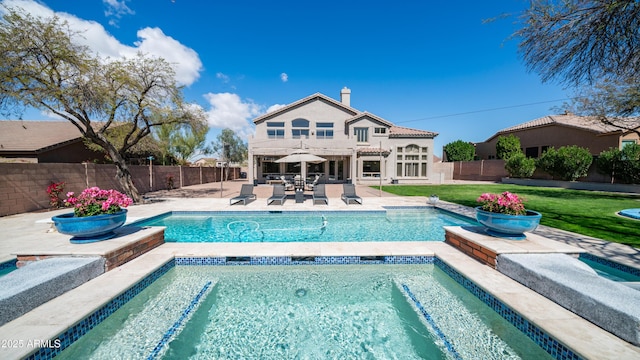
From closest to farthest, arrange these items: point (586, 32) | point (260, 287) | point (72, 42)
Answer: point (260, 287) → point (586, 32) → point (72, 42)

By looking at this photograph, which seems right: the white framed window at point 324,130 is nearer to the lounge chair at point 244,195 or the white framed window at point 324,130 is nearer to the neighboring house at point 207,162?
the lounge chair at point 244,195

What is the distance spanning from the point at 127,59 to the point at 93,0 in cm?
320

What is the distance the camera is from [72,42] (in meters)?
8.77

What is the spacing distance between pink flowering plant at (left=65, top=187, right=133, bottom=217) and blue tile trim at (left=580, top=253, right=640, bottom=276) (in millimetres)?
9287

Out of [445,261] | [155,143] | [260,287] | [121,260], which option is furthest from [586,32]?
[155,143]

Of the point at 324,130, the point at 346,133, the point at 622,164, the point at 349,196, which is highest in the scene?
the point at 324,130

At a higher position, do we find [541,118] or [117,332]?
[541,118]

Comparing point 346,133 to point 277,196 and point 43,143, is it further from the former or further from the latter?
point 43,143

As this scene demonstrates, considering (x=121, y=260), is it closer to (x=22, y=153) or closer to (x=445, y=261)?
(x=445, y=261)

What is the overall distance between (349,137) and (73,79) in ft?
60.7

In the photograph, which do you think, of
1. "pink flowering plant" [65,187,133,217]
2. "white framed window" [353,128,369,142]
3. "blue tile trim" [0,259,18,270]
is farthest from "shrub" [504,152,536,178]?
"blue tile trim" [0,259,18,270]

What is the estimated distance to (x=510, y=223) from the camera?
4.47 metres

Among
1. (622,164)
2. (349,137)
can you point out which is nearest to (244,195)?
(349,137)

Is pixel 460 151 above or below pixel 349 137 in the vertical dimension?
below
